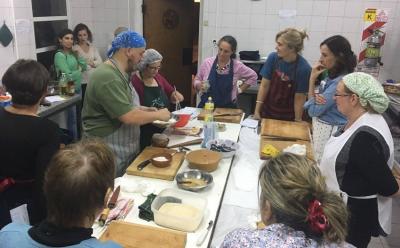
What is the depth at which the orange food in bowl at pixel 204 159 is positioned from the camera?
236 centimetres

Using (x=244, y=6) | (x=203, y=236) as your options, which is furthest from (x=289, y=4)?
(x=203, y=236)

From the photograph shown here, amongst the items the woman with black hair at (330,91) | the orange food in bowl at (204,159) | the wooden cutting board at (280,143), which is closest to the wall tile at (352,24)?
the woman with black hair at (330,91)

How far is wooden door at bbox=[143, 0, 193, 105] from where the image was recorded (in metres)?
6.01

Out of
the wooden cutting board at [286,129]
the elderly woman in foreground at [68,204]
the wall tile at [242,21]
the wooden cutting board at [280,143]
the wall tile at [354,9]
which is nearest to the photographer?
the elderly woman in foreground at [68,204]

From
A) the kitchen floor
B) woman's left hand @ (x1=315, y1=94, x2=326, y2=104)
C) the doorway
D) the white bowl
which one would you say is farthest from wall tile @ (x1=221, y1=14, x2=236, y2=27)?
the white bowl

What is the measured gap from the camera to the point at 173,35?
638cm

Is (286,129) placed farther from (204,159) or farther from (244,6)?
(244,6)

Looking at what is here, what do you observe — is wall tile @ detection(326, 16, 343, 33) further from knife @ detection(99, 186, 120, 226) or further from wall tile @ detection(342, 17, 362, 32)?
knife @ detection(99, 186, 120, 226)

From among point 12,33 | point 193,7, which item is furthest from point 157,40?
point 12,33

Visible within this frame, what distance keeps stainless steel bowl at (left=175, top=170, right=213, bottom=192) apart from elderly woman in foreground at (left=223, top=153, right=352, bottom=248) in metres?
0.81

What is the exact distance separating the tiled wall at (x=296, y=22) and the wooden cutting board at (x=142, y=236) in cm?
412

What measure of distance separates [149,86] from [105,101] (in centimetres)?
90

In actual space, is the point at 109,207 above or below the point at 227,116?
below

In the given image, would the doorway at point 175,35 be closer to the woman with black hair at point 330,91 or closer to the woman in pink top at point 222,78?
the woman in pink top at point 222,78
